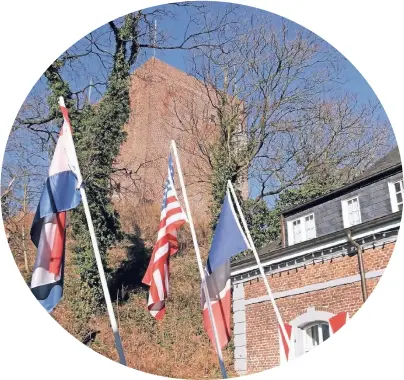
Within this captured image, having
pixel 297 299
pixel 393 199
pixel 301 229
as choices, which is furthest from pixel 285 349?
pixel 393 199

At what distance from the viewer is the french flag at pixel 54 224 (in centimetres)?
703

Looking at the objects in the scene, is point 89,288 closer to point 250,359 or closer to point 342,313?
point 250,359

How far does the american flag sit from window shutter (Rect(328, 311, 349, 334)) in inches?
152

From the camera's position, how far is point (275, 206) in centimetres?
1917

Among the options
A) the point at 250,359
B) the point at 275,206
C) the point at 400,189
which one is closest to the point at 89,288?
the point at 250,359

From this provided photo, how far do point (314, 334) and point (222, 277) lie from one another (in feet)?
13.5

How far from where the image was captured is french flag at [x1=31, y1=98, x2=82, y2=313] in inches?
277

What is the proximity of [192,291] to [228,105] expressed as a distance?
771 cm

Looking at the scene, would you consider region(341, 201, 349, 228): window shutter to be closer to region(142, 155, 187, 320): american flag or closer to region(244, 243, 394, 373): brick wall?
region(244, 243, 394, 373): brick wall

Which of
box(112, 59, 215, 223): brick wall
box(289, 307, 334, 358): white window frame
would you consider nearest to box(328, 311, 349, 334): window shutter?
box(289, 307, 334, 358): white window frame

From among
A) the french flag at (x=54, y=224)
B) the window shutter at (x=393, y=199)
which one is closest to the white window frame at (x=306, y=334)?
the window shutter at (x=393, y=199)

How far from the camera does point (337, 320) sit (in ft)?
32.6

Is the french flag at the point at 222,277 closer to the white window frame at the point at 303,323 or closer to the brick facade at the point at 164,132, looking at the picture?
the white window frame at the point at 303,323

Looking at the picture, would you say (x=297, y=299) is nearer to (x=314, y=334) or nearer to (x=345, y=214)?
(x=314, y=334)
